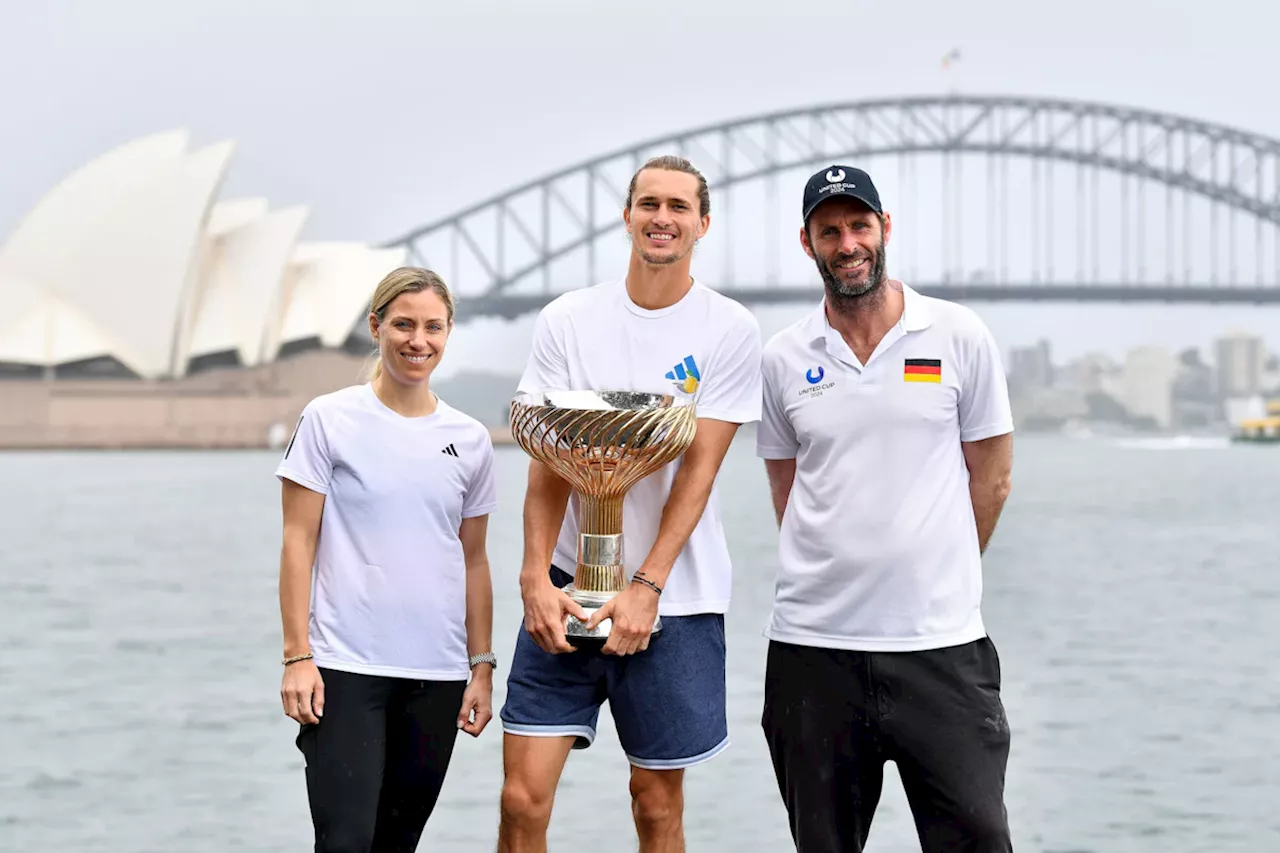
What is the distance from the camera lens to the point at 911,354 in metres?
3.23

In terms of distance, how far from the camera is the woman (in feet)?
10.7

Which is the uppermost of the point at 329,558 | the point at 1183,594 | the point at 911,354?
the point at 911,354

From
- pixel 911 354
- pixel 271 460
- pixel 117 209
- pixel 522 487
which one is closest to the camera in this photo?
pixel 911 354

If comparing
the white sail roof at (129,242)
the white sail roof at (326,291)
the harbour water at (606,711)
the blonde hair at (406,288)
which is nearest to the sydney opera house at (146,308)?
the white sail roof at (129,242)

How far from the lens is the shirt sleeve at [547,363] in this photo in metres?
3.38

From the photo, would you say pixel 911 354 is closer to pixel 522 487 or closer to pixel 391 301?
pixel 391 301

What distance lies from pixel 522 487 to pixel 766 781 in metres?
26.3

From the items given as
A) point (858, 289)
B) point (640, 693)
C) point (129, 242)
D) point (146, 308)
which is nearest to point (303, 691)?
point (640, 693)

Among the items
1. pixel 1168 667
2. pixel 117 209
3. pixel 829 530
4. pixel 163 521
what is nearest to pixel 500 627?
pixel 1168 667

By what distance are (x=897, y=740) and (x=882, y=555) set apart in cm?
38

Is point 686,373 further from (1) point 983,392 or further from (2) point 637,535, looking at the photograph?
(1) point 983,392

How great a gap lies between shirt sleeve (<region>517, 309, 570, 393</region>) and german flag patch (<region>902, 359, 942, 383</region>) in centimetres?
70

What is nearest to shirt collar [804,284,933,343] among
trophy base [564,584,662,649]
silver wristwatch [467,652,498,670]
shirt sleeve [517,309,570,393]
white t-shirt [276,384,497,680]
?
shirt sleeve [517,309,570,393]

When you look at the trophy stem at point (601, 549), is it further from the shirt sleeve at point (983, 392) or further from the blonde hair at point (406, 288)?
the shirt sleeve at point (983, 392)
